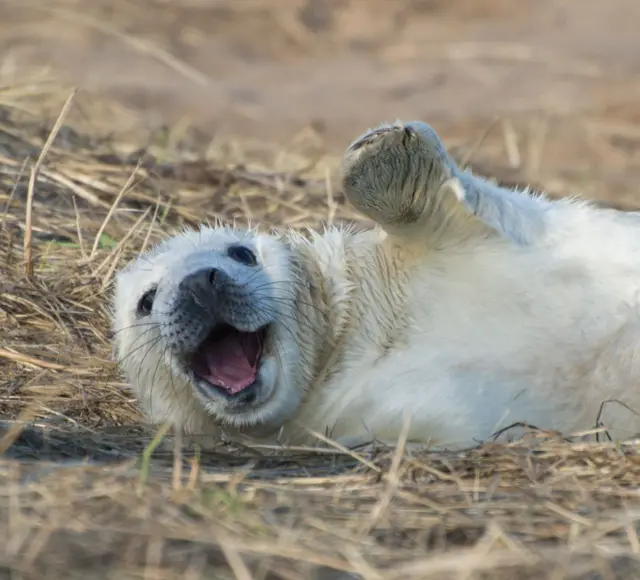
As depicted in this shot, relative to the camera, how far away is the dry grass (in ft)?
8.28

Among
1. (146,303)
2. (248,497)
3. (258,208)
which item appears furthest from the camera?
(258,208)

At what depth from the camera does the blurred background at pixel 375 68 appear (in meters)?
9.29

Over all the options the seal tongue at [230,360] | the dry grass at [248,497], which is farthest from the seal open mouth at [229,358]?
the dry grass at [248,497]

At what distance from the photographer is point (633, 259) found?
3.98 meters

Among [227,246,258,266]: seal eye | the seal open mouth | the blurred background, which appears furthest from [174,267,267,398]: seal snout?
the blurred background

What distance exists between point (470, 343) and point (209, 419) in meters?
0.85

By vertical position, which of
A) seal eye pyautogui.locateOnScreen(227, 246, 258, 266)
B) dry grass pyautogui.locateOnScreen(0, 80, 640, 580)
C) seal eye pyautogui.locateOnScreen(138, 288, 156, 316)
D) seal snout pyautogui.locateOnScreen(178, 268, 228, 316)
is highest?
seal eye pyautogui.locateOnScreen(227, 246, 258, 266)

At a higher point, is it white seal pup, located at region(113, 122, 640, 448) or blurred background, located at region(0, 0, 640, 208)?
blurred background, located at region(0, 0, 640, 208)

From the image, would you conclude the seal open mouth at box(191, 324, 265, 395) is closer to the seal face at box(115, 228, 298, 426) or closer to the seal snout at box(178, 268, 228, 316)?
the seal face at box(115, 228, 298, 426)

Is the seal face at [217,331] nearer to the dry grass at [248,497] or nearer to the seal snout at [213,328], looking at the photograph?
the seal snout at [213,328]

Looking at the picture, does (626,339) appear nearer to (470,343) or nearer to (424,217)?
(470,343)

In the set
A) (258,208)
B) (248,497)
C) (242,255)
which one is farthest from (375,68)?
(248,497)

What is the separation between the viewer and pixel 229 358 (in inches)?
155

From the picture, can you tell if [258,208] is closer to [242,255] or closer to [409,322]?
[242,255]
